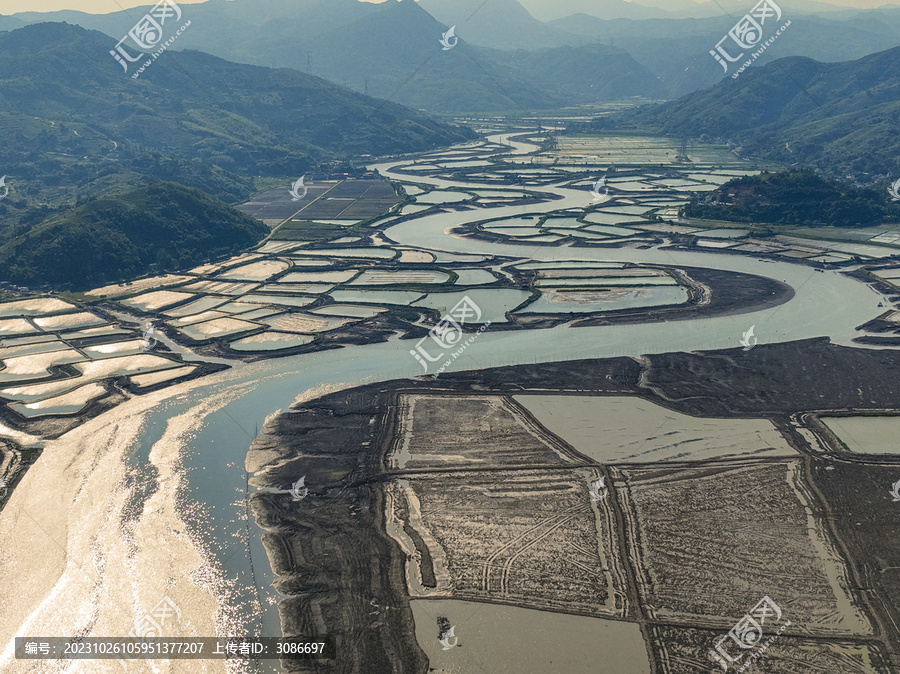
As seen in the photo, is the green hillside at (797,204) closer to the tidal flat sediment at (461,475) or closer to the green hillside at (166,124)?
the tidal flat sediment at (461,475)

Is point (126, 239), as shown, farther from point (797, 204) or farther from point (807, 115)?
point (807, 115)

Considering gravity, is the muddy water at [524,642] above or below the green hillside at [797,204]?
below

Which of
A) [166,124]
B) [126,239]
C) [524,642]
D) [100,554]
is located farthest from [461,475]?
[166,124]

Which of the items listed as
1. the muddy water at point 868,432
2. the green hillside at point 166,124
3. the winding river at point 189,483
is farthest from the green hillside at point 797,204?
the green hillside at point 166,124

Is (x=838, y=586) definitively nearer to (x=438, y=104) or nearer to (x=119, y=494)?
(x=119, y=494)

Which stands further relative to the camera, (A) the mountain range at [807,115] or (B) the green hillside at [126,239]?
(A) the mountain range at [807,115]

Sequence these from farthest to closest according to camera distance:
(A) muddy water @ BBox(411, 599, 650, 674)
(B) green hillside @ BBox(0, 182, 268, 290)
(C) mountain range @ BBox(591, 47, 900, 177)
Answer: (C) mountain range @ BBox(591, 47, 900, 177), (B) green hillside @ BBox(0, 182, 268, 290), (A) muddy water @ BBox(411, 599, 650, 674)

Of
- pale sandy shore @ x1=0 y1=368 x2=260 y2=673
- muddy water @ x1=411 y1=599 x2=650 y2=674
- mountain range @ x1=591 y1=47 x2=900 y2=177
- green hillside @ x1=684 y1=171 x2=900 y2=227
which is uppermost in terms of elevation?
mountain range @ x1=591 y1=47 x2=900 y2=177

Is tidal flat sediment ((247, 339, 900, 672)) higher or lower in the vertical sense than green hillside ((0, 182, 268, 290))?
lower

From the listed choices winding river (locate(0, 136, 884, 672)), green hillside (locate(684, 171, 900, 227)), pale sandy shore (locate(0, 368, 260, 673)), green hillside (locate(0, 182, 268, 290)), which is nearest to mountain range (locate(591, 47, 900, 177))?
green hillside (locate(684, 171, 900, 227))

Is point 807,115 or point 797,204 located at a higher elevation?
point 807,115

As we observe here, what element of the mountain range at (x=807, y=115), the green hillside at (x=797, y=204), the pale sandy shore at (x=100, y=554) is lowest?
the pale sandy shore at (x=100, y=554)

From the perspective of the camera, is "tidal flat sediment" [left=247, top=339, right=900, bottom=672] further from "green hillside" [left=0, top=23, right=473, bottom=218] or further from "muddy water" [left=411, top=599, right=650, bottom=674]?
"green hillside" [left=0, top=23, right=473, bottom=218]
